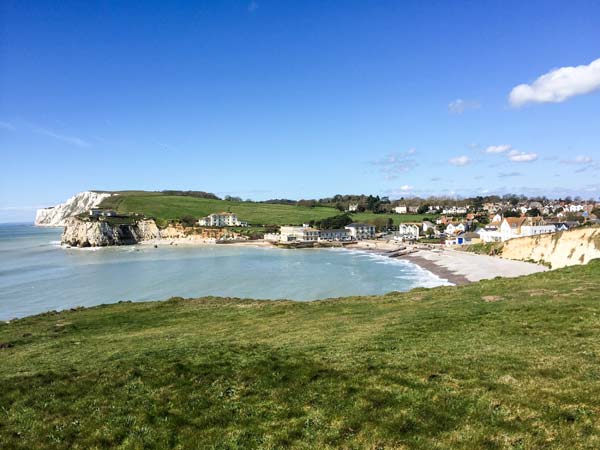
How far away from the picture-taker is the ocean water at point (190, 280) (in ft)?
158

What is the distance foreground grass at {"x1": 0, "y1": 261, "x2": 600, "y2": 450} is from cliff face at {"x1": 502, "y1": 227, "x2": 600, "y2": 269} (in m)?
43.1

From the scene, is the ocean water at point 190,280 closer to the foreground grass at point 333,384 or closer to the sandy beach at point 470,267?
the sandy beach at point 470,267

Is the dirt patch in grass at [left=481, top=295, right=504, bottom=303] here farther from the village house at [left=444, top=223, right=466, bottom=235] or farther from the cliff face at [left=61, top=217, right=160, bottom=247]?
the cliff face at [left=61, top=217, right=160, bottom=247]

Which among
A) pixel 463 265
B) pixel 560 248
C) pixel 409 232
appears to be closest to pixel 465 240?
pixel 409 232

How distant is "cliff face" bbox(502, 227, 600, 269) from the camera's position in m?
52.0

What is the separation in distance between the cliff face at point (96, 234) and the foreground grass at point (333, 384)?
139 metres

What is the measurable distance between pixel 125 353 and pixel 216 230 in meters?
145

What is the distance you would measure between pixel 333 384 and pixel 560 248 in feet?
207

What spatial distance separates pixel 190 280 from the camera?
6119cm

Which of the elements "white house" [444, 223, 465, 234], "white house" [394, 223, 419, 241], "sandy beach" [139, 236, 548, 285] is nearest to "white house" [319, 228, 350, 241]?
"white house" [394, 223, 419, 241]

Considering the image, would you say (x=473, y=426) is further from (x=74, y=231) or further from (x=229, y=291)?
(x=74, y=231)

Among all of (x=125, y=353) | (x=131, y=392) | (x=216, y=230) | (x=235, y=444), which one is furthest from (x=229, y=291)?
(x=216, y=230)

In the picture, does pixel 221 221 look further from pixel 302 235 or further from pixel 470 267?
pixel 470 267

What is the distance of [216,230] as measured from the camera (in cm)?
15638
